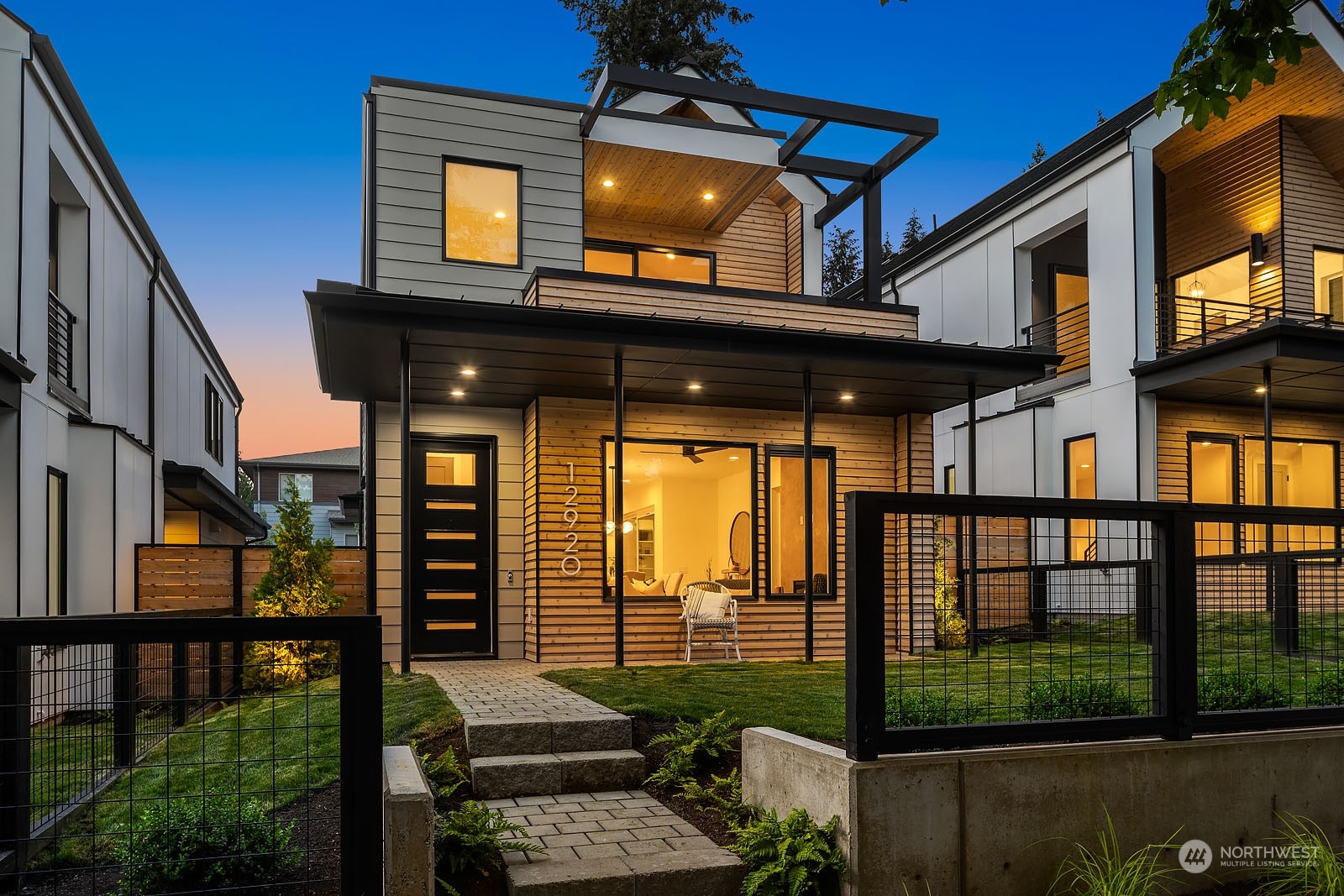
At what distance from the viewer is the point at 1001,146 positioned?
81.2 metres

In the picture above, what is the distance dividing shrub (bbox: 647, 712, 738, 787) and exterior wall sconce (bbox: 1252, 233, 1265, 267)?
42.6ft

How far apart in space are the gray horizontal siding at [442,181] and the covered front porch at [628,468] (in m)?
1.67

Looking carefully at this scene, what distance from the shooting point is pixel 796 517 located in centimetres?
1223

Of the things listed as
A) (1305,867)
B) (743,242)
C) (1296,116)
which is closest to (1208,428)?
(1296,116)

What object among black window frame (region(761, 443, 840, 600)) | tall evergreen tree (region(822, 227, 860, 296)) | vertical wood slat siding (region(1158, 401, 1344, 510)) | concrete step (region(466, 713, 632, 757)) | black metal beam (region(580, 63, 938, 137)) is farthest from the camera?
tall evergreen tree (region(822, 227, 860, 296))

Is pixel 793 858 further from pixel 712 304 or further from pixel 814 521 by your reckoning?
pixel 814 521

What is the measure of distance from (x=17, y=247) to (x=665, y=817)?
25.3 feet

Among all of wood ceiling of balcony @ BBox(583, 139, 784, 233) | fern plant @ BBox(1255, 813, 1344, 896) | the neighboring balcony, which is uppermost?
wood ceiling of balcony @ BBox(583, 139, 784, 233)

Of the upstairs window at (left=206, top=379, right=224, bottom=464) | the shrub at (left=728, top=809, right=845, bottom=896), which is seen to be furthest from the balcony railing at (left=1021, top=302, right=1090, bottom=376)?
the upstairs window at (left=206, top=379, right=224, bottom=464)

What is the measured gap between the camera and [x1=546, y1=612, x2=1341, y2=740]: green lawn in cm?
483

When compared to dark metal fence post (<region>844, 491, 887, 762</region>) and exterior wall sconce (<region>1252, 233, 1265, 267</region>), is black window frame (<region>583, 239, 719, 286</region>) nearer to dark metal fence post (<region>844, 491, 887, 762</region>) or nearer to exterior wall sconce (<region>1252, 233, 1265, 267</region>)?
exterior wall sconce (<region>1252, 233, 1265, 267</region>)

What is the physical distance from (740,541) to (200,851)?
9.10 metres

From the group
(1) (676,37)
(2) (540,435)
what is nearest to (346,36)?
(1) (676,37)

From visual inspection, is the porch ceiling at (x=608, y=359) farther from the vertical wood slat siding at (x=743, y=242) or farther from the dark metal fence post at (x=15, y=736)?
the dark metal fence post at (x=15, y=736)
